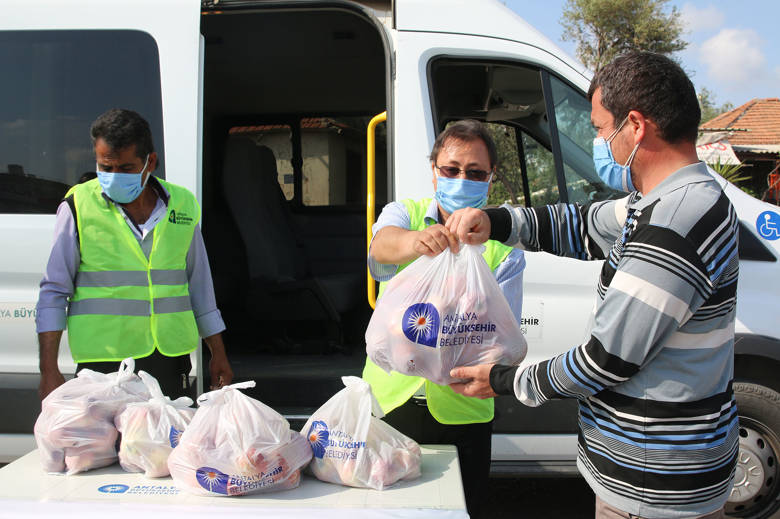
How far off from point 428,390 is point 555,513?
7.39ft

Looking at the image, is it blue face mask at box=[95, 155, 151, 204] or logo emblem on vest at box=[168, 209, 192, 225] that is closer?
blue face mask at box=[95, 155, 151, 204]

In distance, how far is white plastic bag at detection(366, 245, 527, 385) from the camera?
1.73 m

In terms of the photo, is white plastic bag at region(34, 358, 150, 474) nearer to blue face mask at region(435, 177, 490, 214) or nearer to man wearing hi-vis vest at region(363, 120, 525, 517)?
man wearing hi-vis vest at region(363, 120, 525, 517)

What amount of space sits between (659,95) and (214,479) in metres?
1.29

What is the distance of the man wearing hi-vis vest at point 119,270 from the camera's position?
231 cm

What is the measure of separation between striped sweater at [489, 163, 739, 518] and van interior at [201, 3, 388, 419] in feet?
6.67

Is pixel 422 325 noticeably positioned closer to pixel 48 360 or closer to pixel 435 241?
pixel 435 241

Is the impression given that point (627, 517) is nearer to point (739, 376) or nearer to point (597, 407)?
point (597, 407)

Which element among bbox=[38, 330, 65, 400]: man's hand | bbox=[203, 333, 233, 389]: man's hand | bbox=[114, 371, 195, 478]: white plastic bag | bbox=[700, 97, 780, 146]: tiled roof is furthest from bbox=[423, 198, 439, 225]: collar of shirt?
bbox=[700, 97, 780, 146]: tiled roof

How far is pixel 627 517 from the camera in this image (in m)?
1.50

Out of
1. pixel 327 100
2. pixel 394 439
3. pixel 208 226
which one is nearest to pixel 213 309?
pixel 394 439

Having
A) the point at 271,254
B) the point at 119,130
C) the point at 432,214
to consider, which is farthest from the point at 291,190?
the point at 432,214

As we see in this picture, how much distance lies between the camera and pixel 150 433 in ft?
5.39

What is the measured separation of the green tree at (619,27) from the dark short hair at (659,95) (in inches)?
1011
